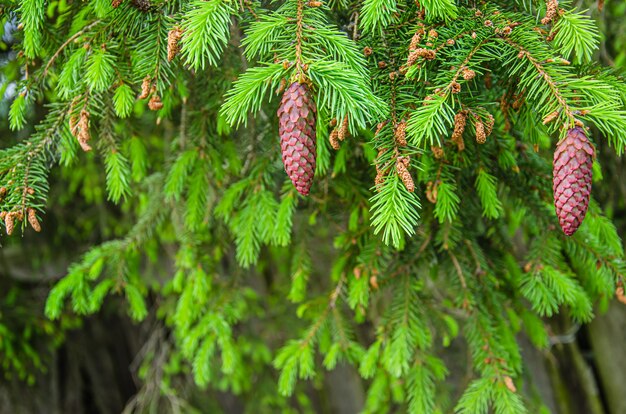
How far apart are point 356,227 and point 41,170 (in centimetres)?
81

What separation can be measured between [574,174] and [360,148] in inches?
24.9

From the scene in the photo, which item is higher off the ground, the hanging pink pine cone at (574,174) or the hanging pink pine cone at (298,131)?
the hanging pink pine cone at (298,131)

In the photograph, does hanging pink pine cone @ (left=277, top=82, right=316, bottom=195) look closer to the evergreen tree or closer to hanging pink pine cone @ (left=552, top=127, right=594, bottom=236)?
the evergreen tree

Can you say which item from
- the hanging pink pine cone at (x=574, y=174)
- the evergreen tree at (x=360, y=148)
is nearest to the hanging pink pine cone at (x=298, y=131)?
the evergreen tree at (x=360, y=148)

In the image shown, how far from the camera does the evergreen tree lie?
2.91 feet

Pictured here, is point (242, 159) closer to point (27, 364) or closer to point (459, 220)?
point (459, 220)

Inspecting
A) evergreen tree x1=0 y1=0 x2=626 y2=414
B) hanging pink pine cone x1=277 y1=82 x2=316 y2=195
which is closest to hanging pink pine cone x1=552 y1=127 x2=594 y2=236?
evergreen tree x1=0 y1=0 x2=626 y2=414

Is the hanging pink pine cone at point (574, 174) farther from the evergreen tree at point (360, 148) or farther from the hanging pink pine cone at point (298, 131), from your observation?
the hanging pink pine cone at point (298, 131)

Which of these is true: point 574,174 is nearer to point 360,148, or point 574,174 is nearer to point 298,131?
point 298,131

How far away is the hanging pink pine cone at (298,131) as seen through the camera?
0.81m

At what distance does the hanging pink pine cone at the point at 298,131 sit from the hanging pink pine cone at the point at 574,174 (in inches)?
15.4

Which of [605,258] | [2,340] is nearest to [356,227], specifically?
[605,258]

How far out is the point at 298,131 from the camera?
2.68 feet

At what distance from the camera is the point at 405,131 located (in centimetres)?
94
